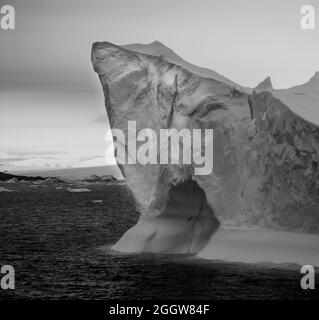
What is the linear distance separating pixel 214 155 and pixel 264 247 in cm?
427

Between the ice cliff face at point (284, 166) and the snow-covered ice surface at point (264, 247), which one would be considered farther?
the snow-covered ice surface at point (264, 247)

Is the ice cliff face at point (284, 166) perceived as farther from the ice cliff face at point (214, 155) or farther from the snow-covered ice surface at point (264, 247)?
the snow-covered ice surface at point (264, 247)

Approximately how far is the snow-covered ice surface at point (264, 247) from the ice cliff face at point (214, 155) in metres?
0.53

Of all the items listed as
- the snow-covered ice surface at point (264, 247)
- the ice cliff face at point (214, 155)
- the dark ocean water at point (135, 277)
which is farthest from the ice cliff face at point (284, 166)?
the dark ocean water at point (135, 277)

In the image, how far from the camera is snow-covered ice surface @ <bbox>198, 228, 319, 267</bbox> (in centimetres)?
2306

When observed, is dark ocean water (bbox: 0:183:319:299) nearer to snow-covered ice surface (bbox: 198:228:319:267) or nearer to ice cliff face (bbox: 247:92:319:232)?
snow-covered ice surface (bbox: 198:228:319:267)

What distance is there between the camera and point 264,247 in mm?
23828

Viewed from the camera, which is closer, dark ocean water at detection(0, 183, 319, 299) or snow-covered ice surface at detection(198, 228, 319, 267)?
dark ocean water at detection(0, 183, 319, 299)

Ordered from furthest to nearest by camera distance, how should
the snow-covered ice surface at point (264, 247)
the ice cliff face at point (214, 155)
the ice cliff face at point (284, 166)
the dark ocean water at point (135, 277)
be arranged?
1. the ice cliff face at point (214, 155)
2. the snow-covered ice surface at point (264, 247)
3. the ice cliff face at point (284, 166)
4. the dark ocean water at point (135, 277)

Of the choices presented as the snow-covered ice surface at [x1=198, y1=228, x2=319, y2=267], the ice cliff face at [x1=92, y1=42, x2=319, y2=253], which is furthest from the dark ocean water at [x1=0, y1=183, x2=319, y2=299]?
the ice cliff face at [x1=92, y1=42, x2=319, y2=253]

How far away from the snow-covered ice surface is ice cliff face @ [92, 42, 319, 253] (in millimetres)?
529

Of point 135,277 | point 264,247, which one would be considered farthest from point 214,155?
point 135,277

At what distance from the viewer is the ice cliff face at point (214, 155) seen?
23.6 metres
